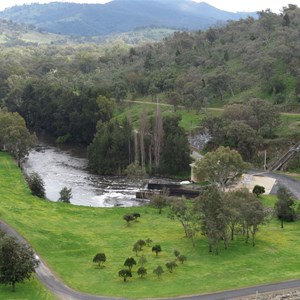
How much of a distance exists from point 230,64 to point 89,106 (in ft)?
149

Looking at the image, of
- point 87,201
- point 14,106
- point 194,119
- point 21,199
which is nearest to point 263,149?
point 194,119

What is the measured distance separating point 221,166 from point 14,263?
39670mm

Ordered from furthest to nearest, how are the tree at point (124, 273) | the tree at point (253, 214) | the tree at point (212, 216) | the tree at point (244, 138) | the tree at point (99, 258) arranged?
the tree at point (244, 138)
the tree at point (253, 214)
the tree at point (212, 216)
the tree at point (99, 258)
the tree at point (124, 273)

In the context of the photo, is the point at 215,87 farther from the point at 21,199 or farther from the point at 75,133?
the point at 21,199

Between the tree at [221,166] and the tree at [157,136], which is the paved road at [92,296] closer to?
the tree at [221,166]

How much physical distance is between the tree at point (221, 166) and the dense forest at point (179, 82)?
25454mm

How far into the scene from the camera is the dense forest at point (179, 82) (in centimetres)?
12953

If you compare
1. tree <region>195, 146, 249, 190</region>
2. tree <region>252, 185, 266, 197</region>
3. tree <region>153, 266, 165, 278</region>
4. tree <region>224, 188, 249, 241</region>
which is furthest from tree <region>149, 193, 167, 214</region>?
tree <region>153, 266, 165, 278</region>

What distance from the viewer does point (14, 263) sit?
154 ft

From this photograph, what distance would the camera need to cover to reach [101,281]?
50281 mm

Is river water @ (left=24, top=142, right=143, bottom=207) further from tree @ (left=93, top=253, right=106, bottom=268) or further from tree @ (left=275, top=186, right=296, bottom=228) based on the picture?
tree @ (left=93, top=253, right=106, bottom=268)

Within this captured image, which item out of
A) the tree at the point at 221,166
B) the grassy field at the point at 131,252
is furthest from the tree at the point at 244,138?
the grassy field at the point at 131,252

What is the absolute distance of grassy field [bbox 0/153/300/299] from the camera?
4912 centimetres

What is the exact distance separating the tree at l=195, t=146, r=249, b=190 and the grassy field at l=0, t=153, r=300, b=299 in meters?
6.90
